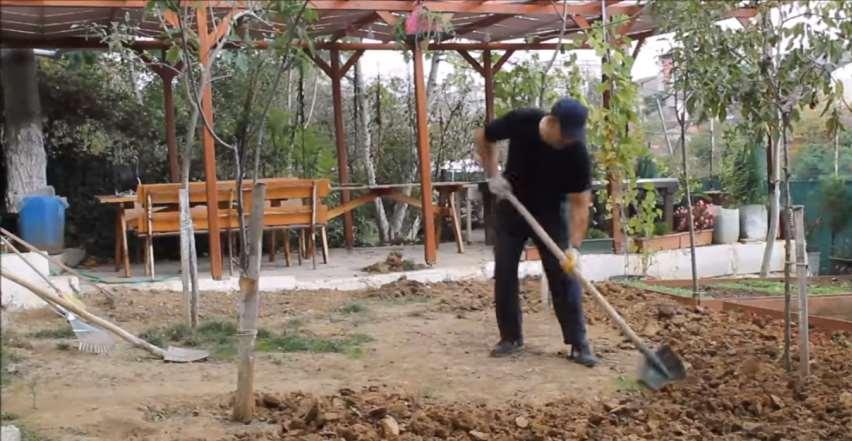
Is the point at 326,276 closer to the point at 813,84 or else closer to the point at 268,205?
the point at 268,205

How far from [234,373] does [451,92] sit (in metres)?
11.9

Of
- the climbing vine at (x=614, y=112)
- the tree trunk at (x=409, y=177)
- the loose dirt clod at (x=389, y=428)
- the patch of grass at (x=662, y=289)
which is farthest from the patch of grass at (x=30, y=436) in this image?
the tree trunk at (x=409, y=177)

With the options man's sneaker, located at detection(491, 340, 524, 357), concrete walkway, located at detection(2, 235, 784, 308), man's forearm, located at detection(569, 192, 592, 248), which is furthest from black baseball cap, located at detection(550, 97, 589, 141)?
concrete walkway, located at detection(2, 235, 784, 308)

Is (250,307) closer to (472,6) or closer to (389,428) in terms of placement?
(389,428)

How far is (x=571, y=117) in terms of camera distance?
5.09 metres

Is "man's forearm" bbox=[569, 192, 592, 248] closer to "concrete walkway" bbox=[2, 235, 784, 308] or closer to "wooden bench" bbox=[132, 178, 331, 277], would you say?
"concrete walkway" bbox=[2, 235, 784, 308]

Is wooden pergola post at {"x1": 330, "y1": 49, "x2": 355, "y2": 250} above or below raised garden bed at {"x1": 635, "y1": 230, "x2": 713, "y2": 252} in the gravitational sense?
above

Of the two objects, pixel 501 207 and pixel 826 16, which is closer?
pixel 826 16

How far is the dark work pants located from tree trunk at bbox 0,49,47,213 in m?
6.89

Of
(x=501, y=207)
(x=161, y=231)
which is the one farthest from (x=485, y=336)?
(x=161, y=231)

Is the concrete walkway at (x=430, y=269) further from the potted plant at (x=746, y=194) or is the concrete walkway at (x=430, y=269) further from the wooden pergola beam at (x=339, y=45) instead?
the wooden pergola beam at (x=339, y=45)

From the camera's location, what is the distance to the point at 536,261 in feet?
34.5

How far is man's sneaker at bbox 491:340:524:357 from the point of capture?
5824 millimetres

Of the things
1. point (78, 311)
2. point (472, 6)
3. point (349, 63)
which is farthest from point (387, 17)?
point (78, 311)
